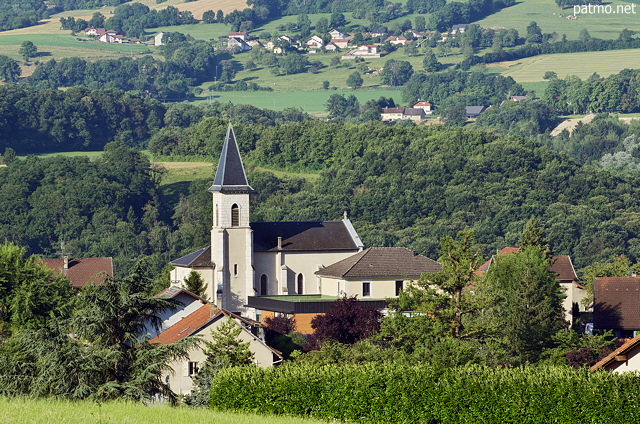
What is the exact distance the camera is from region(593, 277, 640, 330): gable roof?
192ft

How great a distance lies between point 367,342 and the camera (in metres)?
45.2

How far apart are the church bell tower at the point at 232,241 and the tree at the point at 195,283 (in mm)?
979

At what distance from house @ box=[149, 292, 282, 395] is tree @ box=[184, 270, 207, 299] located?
1420cm

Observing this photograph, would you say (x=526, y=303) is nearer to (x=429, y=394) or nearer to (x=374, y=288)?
(x=374, y=288)

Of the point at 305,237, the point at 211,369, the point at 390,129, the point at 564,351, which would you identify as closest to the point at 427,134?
the point at 390,129

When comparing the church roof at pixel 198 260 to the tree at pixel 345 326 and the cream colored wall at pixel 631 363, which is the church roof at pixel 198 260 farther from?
the cream colored wall at pixel 631 363

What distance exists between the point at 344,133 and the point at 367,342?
101 metres

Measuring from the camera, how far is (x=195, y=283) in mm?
64000

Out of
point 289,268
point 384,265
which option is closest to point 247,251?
point 289,268

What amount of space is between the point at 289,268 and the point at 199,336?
25.6 meters

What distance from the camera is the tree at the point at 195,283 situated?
209 ft

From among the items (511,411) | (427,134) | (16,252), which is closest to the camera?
(511,411)

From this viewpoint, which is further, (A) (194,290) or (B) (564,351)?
(A) (194,290)

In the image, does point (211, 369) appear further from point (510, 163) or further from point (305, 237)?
point (510, 163)
